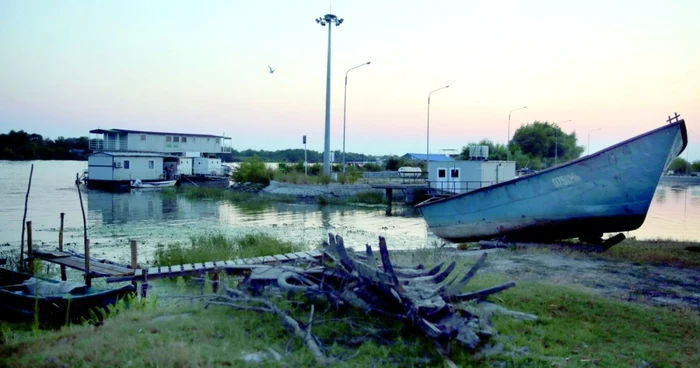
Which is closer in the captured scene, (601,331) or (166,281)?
(601,331)

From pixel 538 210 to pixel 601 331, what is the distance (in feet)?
31.6

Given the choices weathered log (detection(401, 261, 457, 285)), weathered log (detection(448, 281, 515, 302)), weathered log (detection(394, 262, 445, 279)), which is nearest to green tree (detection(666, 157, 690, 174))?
weathered log (detection(394, 262, 445, 279))

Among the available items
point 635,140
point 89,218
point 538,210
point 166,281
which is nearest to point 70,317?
point 166,281

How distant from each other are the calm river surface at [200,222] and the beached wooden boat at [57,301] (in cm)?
715

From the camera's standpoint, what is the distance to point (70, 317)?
8.38 m

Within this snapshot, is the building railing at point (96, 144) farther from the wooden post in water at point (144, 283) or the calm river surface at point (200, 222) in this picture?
the wooden post in water at point (144, 283)

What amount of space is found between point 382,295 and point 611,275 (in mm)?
6080

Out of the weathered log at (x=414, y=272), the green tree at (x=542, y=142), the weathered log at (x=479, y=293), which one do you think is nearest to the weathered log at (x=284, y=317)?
the weathered log at (x=414, y=272)

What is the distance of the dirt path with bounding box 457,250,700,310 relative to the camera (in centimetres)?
834

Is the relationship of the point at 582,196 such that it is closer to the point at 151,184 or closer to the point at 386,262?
the point at 386,262

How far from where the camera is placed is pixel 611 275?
1010 cm

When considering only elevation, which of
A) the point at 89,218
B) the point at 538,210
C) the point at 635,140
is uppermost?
the point at 635,140

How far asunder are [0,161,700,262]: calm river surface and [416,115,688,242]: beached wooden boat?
13.4ft

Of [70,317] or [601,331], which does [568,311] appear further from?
[70,317]
